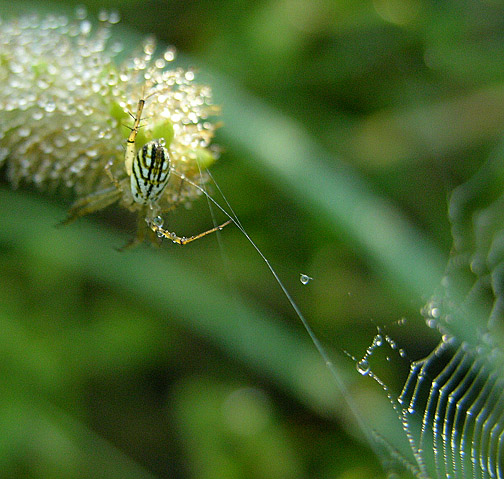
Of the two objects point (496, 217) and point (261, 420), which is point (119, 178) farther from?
point (496, 217)

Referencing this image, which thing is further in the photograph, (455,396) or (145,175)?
(455,396)

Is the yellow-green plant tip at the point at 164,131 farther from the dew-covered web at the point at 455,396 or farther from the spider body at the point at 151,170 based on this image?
the dew-covered web at the point at 455,396

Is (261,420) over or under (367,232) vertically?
under

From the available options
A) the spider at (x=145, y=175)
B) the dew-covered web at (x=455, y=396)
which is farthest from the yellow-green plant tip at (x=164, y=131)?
the dew-covered web at (x=455, y=396)

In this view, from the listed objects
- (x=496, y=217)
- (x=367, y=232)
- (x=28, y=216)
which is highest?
(x=496, y=217)

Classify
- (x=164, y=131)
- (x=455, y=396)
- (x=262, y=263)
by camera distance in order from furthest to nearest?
(x=262, y=263), (x=455, y=396), (x=164, y=131)

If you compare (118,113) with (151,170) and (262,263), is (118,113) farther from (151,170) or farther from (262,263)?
(262,263)

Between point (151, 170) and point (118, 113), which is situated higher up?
point (118, 113)

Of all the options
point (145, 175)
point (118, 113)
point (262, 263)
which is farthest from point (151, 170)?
point (262, 263)

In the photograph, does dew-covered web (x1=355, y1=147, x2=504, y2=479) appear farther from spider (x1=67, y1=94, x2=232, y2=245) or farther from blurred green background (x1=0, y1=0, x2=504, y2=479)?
spider (x1=67, y1=94, x2=232, y2=245)

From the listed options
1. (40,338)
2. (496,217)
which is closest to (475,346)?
(496,217)
